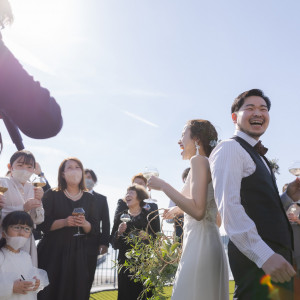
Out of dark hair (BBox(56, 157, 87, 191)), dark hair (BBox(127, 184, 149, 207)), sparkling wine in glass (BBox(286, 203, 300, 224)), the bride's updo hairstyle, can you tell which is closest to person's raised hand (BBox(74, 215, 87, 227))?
dark hair (BBox(56, 157, 87, 191))

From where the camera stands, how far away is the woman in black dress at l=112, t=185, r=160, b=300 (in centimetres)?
664

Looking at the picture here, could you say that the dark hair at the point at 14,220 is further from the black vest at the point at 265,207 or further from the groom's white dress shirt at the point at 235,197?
the black vest at the point at 265,207

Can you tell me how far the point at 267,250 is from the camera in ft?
8.55

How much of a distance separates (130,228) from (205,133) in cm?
344

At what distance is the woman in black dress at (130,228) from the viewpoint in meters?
6.64

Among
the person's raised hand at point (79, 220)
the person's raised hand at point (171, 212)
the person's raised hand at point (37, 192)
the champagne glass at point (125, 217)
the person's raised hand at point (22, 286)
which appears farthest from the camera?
the champagne glass at point (125, 217)

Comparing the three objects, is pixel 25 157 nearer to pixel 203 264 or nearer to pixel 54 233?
pixel 54 233

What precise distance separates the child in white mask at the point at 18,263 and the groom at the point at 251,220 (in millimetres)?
2839

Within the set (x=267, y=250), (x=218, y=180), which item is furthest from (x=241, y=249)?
(x=218, y=180)

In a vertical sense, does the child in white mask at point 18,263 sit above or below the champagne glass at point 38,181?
below

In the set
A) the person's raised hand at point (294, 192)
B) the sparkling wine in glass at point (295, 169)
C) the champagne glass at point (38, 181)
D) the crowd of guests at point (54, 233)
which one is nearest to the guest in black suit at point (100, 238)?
the crowd of guests at point (54, 233)

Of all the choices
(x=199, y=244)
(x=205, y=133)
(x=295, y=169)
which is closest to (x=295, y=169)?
(x=295, y=169)

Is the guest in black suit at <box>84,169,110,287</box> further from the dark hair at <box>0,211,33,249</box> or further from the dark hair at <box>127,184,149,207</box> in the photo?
the dark hair at <box>0,211,33,249</box>

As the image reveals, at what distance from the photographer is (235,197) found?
2.85m
